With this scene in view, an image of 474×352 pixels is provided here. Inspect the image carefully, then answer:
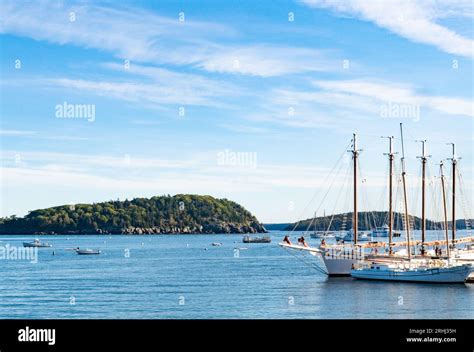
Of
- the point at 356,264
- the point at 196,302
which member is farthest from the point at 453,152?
the point at 196,302

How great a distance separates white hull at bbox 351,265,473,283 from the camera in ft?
250

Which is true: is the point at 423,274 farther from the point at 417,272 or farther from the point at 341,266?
the point at 341,266

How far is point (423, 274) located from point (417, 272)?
2.22 feet

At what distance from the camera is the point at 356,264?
83.9m

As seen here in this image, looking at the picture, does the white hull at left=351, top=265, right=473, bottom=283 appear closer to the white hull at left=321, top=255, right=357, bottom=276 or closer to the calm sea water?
the calm sea water

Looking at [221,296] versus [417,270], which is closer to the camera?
[221,296]

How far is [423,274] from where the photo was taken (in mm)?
77062

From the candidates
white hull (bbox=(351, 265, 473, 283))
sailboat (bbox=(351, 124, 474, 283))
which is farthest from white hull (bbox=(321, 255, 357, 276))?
white hull (bbox=(351, 265, 473, 283))

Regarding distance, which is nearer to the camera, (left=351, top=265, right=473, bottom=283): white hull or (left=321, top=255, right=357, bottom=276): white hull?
(left=351, top=265, right=473, bottom=283): white hull

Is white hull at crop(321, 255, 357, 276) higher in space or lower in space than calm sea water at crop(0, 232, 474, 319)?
higher

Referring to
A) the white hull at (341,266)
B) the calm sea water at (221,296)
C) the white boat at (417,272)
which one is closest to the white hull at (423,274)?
the white boat at (417,272)

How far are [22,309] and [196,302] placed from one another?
14757 mm

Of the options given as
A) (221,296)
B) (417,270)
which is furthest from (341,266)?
(221,296)

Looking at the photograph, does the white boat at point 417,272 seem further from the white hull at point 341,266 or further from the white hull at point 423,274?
the white hull at point 341,266
